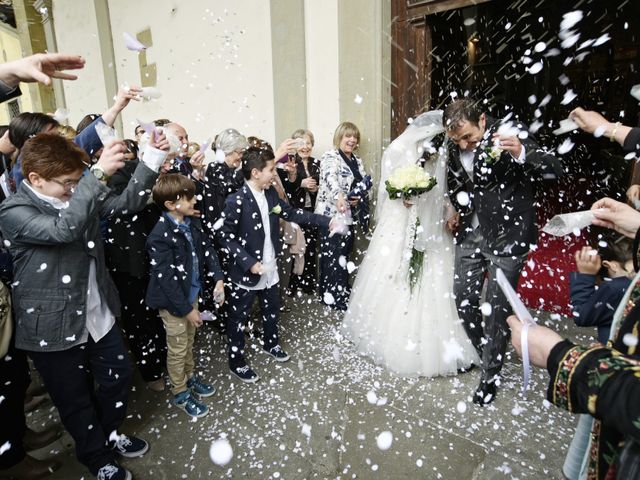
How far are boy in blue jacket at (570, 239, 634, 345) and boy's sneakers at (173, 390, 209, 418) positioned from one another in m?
2.57

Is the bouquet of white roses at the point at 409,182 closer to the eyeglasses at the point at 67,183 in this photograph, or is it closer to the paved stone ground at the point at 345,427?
the paved stone ground at the point at 345,427

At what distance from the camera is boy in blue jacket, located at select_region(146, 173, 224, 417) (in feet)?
9.78

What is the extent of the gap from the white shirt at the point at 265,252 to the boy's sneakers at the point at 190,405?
0.94 m

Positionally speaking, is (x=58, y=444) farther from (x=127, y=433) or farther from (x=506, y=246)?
(x=506, y=246)

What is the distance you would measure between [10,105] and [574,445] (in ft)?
77.0

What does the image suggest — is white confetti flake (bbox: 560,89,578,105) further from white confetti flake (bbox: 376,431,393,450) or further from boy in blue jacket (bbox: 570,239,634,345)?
white confetti flake (bbox: 376,431,393,450)

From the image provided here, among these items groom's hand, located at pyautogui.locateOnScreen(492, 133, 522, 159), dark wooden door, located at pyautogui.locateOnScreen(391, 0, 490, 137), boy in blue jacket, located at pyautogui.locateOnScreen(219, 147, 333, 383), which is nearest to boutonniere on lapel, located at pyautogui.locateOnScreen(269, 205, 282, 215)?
boy in blue jacket, located at pyautogui.locateOnScreen(219, 147, 333, 383)

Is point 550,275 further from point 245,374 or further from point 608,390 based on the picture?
point 608,390

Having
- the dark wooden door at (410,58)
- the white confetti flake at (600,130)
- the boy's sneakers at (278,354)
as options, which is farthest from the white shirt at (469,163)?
Result: the boy's sneakers at (278,354)

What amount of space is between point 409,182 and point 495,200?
701 mm

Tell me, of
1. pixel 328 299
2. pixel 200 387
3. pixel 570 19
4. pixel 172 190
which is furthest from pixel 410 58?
pixel 570 19

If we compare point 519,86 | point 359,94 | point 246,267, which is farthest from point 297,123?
point 519,86

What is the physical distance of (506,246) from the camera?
10.4 ft

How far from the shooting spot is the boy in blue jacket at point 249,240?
3521mm
